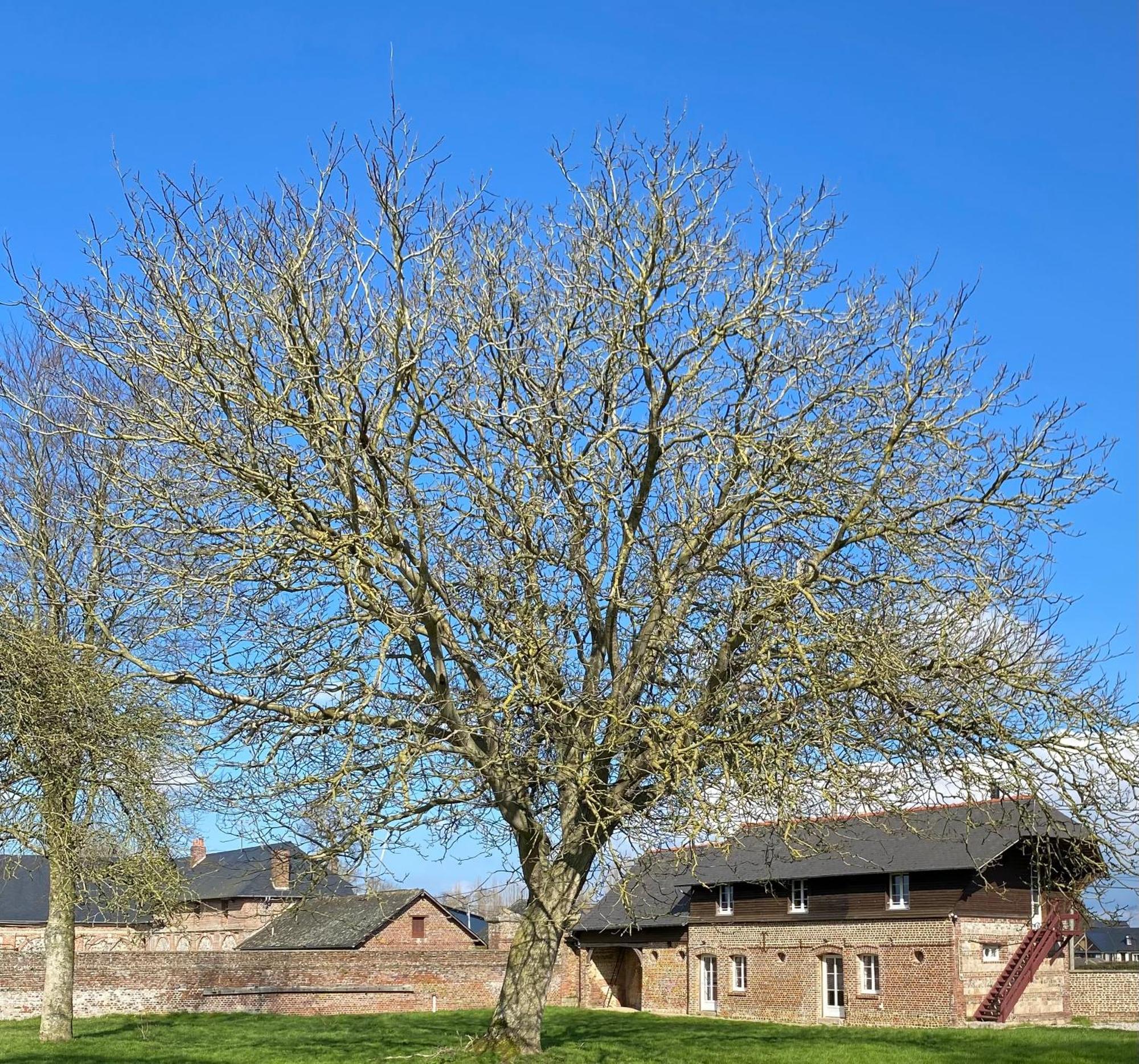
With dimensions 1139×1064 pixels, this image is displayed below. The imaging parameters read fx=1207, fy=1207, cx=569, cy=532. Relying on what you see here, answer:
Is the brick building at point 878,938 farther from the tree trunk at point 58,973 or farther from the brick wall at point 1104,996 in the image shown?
the tree trunk at point 58,973

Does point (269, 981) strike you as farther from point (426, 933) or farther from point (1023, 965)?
point (1023, 965)

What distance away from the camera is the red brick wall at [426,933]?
139 ft

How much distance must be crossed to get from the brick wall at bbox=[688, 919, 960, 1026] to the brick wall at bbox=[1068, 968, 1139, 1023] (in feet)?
16.2

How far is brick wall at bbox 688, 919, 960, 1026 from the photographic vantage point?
31.5 meters

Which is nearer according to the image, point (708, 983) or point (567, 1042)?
point (567, 1042)

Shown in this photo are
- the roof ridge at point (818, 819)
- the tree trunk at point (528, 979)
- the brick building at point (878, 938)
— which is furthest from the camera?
the brick building at point (878, 938)

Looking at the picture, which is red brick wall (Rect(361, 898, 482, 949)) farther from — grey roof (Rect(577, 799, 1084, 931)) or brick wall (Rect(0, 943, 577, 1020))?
brick wall (Rect(0, 943, 577, 1020))

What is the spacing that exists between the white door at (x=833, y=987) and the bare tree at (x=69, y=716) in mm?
21116

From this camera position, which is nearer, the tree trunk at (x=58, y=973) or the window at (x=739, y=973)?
the tree trunk at (x=58, y=973)

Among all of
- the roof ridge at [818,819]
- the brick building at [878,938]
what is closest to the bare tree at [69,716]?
the roof ridge at [818,819]

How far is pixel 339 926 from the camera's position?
42.4 metres

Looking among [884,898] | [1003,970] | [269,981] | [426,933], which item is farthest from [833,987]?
[426,933]

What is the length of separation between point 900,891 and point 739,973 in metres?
6.79

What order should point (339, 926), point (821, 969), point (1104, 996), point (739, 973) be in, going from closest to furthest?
1. point (1104, 996)
2. point (821, 969)
3. point (739, 973)
4. point (339, 926)
